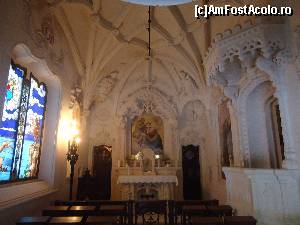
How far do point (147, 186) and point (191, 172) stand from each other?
220 centimetres

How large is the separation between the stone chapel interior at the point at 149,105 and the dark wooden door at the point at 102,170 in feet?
0.15

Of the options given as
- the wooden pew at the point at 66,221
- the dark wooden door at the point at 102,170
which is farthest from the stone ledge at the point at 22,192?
the dark wooden door at the point at 102,170

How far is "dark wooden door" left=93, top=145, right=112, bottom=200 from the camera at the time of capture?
33.2 feet

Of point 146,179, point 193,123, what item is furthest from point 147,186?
point 193,123

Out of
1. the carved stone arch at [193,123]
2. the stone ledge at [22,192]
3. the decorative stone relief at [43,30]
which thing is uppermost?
the decorative stone relief at [43,30]

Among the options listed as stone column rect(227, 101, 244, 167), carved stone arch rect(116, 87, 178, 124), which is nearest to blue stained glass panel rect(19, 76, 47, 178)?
carved stone arch rect(116, 87, 178, 124)

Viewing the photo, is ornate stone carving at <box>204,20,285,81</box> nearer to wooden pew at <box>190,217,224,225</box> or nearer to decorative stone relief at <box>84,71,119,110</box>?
wooden pew at <box>190,217,224,225</box>

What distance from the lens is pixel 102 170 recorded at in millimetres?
10289

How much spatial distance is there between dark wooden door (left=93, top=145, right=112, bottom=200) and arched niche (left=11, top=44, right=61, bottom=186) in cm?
343

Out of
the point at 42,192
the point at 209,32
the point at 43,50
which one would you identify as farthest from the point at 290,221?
the point at 43,50

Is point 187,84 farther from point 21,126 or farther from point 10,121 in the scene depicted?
point 10,121

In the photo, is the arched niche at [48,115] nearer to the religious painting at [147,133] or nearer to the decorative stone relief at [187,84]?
the religious painting at [147,133]

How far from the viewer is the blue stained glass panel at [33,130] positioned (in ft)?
19.6

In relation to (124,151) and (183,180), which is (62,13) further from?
(183,180)
